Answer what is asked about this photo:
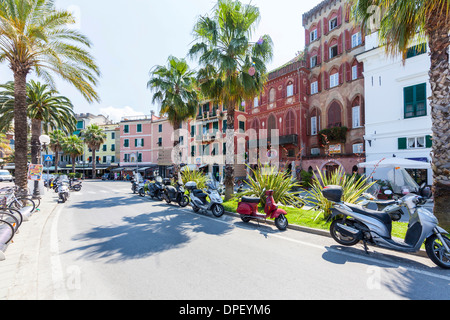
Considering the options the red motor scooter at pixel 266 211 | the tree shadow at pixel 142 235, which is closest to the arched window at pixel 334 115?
the red motor scooter at pixel 266 211

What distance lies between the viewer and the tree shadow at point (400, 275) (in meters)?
3.35

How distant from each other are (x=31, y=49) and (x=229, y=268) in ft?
35.4

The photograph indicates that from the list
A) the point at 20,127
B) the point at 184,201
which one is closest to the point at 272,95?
the point at 184,201

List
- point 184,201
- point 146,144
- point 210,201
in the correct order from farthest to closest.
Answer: point 146,144 → point 184,201 → point 210,201

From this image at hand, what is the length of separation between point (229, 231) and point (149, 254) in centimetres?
264

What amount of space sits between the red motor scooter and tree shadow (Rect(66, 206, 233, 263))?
742 mm

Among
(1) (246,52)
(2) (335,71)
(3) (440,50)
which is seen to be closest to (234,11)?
(1) (246,52)

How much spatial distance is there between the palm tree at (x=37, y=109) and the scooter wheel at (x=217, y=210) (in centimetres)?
1367

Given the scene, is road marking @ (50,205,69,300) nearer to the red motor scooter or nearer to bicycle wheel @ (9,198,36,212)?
bicycle wheel @ (9,198,36,212)

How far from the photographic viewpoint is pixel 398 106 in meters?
17.2

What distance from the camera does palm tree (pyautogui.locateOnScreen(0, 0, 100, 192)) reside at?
8.94m

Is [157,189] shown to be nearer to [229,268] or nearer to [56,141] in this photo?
[229,268]
